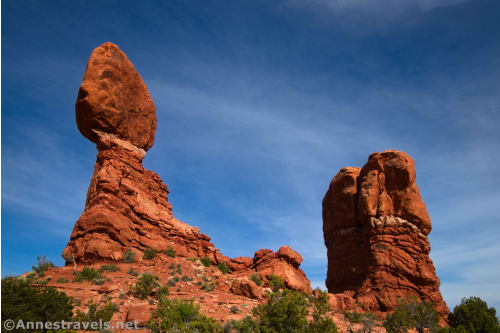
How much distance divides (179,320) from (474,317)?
22125mm

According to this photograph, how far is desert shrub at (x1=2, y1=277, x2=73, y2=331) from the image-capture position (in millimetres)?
13477

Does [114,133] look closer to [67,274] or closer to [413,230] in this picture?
[67,274]

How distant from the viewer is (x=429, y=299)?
2988cm

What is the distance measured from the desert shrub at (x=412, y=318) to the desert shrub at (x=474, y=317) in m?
1.69

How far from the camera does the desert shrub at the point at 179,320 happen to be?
14172mm

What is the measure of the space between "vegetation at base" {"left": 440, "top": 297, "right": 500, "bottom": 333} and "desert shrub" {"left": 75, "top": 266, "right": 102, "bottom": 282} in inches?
911

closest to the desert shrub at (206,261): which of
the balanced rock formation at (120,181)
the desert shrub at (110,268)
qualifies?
the balanced rock formation at (120,181)

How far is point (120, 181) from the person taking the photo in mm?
27938

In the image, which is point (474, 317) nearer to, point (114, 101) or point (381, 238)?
point (381, 238)

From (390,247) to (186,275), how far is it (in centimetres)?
1926

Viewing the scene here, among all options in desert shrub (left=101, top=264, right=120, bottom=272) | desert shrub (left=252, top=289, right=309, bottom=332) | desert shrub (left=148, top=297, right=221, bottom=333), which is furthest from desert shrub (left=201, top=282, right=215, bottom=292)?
desert shrub (left=252, top=289, right=309, bottom=332)

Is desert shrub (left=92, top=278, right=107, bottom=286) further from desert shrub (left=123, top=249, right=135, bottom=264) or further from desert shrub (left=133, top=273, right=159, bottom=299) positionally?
desert shrub (left=123, top=249, right=135, bottom=264)

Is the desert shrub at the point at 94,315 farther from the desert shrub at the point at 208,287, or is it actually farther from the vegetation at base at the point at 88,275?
the desert shrub at the point at 208,287

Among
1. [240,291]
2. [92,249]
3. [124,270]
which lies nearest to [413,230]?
[240,291]
